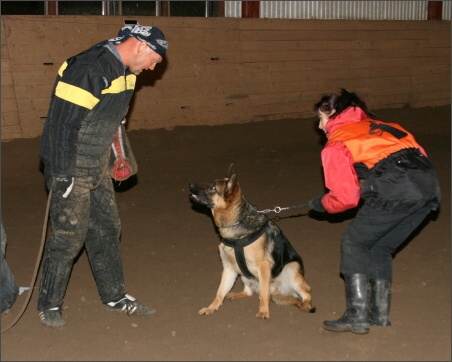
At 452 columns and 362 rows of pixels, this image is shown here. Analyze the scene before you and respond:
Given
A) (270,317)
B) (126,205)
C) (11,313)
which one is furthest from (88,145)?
(126,205)

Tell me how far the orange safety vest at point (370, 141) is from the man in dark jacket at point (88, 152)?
4.99ft

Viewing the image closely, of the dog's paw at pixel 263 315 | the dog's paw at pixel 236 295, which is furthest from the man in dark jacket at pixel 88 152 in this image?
the dog's paw at pixel 263 315

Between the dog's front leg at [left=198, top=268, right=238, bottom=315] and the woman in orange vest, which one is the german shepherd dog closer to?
the dog's front leg at [left=198, top=268, right=238, bottom=315]

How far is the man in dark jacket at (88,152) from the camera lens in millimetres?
4844

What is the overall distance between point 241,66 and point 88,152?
9523 millimetres

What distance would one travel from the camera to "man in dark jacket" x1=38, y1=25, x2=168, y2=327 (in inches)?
191

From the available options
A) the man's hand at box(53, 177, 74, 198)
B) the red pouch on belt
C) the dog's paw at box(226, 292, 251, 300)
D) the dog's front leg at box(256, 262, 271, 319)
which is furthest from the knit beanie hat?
the dog's paw at box(226, 292, 251, 300)

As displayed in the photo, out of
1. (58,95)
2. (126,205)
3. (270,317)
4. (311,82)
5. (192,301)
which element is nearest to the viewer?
(58,95)

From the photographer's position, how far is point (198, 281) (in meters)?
6.45

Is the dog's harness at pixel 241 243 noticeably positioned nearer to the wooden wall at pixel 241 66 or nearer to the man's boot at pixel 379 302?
the man's boot at pixel 379 302

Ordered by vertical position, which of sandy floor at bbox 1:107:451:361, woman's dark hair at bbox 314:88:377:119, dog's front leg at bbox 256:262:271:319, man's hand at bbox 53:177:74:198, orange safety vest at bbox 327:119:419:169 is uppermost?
woman's dark hair at bbox 314:88:377:119

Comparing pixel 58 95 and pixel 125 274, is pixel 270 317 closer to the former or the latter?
pixel 125 274

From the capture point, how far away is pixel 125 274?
6625 millimetres

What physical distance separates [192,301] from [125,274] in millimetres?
987
